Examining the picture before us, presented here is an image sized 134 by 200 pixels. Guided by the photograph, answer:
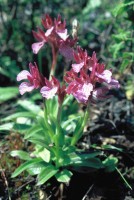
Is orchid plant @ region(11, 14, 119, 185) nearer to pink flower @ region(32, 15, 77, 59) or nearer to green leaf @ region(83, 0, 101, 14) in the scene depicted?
Result: pink flower @ region(32, 15, 77, 59)

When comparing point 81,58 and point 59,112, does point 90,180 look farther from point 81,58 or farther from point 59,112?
point 81,58

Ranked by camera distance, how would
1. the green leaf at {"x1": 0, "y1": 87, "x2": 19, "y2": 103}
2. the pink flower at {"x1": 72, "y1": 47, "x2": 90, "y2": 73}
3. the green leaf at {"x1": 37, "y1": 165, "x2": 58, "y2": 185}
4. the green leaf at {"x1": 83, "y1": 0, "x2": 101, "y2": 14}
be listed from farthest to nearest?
the green leaf at {"x1": 83, "y1": 0, "x2": 101, "y2": 14} → the green leaf at {"x1": 0, "y1": 87, "x2": 19, "y2": 103} → the green leaf at {"x1": 37, "y1": 165, "x2": 58, "y2": 185} → the pink flower at {"x1": 72, "y1": 47, "x2": 90, "y2": 73}

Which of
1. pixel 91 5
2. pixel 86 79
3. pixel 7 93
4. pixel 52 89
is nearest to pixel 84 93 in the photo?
pixel 86 79

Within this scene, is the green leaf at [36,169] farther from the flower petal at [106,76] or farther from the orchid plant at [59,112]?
the flower petal at [106,76]

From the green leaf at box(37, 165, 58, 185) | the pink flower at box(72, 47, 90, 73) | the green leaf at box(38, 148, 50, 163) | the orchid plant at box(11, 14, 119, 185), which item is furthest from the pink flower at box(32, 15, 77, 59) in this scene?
the green leaf at box(37, 165, 58, 185)

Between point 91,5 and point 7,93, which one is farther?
point 91,5

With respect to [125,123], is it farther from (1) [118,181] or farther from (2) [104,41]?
(2) [104,41]
